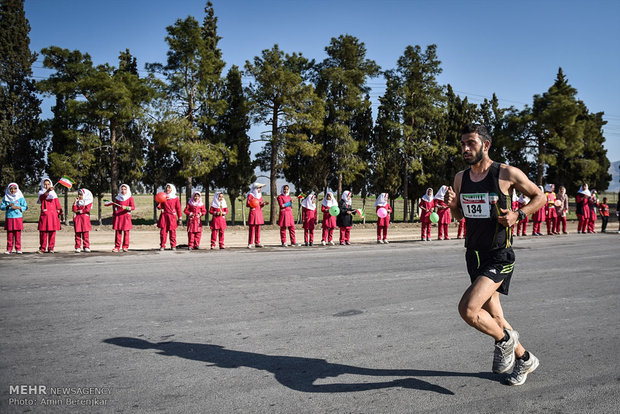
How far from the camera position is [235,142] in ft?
95.3

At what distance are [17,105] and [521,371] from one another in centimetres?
3385

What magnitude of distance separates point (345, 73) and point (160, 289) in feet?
75.9

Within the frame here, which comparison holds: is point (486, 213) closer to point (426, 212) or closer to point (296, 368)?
point (296, 368)

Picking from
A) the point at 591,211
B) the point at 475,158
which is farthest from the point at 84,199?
the point at 591,211

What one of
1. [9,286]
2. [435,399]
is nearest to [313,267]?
[9,286]

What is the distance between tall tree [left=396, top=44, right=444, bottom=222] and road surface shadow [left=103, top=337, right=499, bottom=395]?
28.8 metres

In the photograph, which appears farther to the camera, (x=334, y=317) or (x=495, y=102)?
(x=495, y=102)

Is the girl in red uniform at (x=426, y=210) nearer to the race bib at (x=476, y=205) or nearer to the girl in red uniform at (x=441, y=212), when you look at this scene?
the girl in red uniform at (x=441, y=212)

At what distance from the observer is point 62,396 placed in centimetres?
370

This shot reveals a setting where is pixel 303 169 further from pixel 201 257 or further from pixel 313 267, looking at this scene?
pixel 313 267

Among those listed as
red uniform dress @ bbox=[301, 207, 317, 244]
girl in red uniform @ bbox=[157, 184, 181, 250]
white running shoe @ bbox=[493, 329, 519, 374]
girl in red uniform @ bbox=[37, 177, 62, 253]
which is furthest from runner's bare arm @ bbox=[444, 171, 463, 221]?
girl in red uniform @ bbox=[37, 177, 62, 253]

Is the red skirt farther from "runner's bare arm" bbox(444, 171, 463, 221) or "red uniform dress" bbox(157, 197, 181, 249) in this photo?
"runner's bare arm" bbox(444, 171, 463, 221)

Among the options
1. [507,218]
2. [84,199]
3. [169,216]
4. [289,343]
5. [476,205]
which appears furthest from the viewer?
[169,216]

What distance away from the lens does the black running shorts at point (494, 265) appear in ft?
13.5
